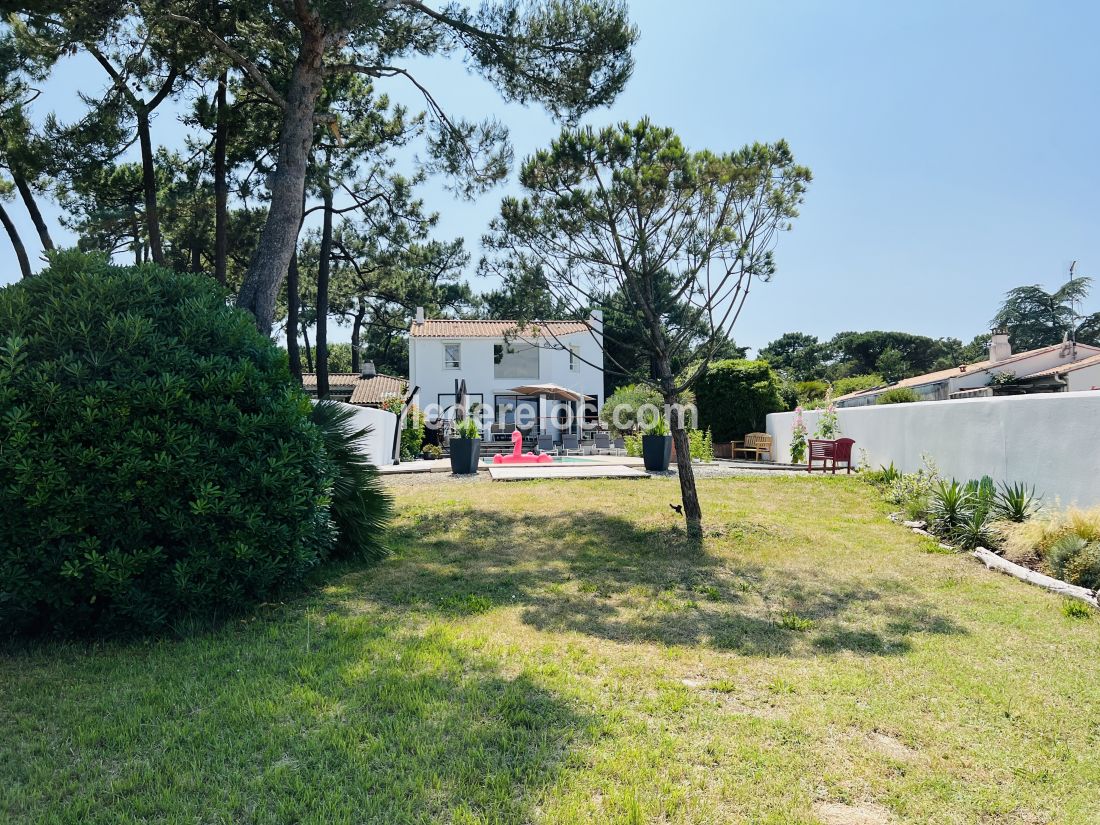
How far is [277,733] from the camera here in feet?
8.77

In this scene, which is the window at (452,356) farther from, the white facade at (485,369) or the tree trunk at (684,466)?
the tree trunk at (684,466)

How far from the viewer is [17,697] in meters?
3.11

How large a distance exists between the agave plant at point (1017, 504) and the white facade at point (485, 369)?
21.8 m

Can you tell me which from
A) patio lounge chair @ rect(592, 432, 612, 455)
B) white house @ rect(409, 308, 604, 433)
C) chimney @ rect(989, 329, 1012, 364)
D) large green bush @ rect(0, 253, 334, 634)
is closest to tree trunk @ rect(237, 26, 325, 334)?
large green bush @ rect(0, 253, 334, 634)

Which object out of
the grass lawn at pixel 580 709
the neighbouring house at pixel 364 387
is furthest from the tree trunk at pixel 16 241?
the grass lawn at pixel 580 709

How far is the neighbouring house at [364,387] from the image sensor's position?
28.2 m

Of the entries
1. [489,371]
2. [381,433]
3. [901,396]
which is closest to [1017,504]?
[381,433]

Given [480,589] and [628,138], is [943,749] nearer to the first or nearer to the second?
[480,589]

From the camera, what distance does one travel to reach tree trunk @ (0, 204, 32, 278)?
598 inches

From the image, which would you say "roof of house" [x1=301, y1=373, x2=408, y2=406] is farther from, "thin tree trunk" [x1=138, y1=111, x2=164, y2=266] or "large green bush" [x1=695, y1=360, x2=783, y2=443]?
"thin tree trunk" [x1=138, y1=111, x2=164, y2=266]

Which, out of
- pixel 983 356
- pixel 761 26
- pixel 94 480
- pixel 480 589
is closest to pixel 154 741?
pixel 94 480

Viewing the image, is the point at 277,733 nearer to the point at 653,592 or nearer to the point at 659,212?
the point at 653,592

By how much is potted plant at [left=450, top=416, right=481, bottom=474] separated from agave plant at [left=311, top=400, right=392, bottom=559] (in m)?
6.70

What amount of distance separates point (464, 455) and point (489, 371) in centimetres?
1664
